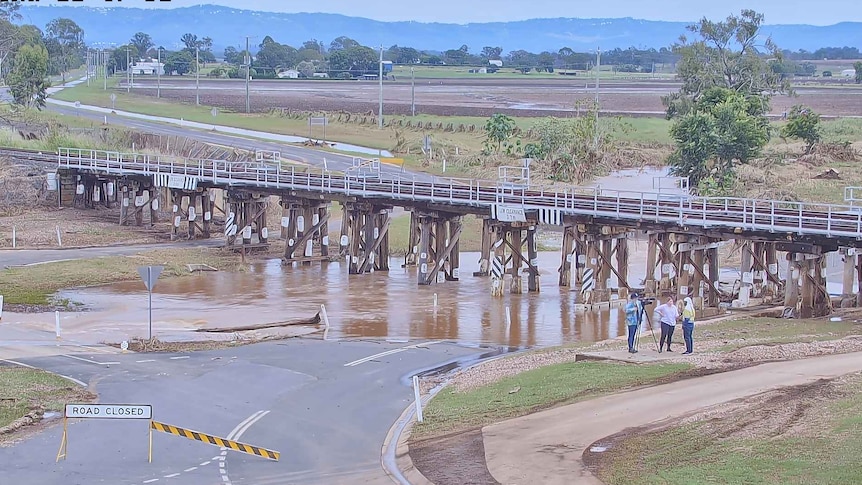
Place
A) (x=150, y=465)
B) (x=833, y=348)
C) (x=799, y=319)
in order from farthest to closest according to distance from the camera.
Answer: (x=799, y=319) < (x=833, y=348) < (x=150, y=465)

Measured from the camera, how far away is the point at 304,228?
5675 cm

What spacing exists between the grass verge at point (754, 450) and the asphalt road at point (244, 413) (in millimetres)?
3853

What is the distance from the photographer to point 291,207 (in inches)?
2243

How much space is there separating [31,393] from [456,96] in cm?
14260

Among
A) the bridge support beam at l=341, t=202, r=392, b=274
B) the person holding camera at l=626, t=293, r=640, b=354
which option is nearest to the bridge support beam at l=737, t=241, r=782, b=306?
the person holding camera at l=626, t=293, r=640, b=354

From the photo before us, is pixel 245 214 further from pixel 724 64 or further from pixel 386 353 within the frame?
pixel 724 64

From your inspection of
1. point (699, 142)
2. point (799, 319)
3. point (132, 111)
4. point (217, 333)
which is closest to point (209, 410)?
point (217, 333)

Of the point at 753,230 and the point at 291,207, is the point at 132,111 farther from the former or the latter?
the point at 753,230

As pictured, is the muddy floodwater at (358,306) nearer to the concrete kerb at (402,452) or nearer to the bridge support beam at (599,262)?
the bridge support beam at (599,262)

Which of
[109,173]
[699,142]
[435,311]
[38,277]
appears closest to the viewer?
[435,311]

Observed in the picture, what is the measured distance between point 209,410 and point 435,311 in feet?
62.7

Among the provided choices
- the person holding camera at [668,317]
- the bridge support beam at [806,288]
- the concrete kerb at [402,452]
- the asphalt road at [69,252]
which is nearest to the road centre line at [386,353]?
the concrete kerb at [402,452]

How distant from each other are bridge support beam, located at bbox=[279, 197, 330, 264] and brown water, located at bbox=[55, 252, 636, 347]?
5.20 feet

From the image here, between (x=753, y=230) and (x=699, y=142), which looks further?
(x=699, y=142)
